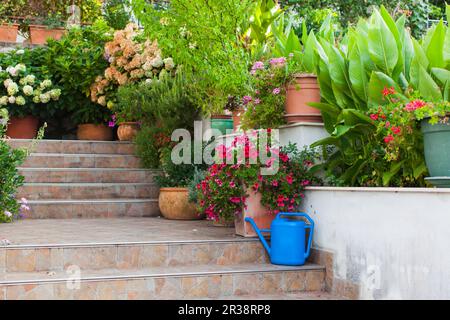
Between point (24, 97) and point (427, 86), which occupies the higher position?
point (24, 97)

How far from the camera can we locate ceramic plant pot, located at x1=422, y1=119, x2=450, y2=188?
12.8 feet

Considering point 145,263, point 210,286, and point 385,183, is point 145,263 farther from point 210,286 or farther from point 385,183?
point 385,183

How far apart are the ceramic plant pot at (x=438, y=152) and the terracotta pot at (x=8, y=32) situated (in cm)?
795

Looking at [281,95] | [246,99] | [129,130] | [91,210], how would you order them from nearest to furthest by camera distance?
1. [281,95]
2. [246,99]
3. [91,210]
4. [129,130]

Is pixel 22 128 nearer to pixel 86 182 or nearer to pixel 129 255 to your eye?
pixel 86 182

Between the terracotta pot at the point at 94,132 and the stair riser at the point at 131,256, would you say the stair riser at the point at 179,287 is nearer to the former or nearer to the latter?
the stair riser at the point at 131,256

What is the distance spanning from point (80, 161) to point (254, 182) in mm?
3419

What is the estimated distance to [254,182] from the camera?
16.4ft

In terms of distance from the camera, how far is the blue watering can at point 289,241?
481 centimetres

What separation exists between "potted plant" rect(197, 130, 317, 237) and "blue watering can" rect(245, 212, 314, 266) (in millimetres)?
186

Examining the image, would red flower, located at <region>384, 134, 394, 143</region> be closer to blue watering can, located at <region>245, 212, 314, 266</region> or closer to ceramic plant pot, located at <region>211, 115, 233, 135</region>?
blue watering can, located at <region>245, 212, 314, 266</region>

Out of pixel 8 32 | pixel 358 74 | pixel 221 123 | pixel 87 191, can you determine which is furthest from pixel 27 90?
pixel 358 74

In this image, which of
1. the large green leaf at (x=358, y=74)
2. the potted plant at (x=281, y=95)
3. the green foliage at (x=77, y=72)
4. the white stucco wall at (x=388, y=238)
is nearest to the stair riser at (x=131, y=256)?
the white stucco wall at (x=388, y=238)

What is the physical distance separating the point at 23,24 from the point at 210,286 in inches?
315
